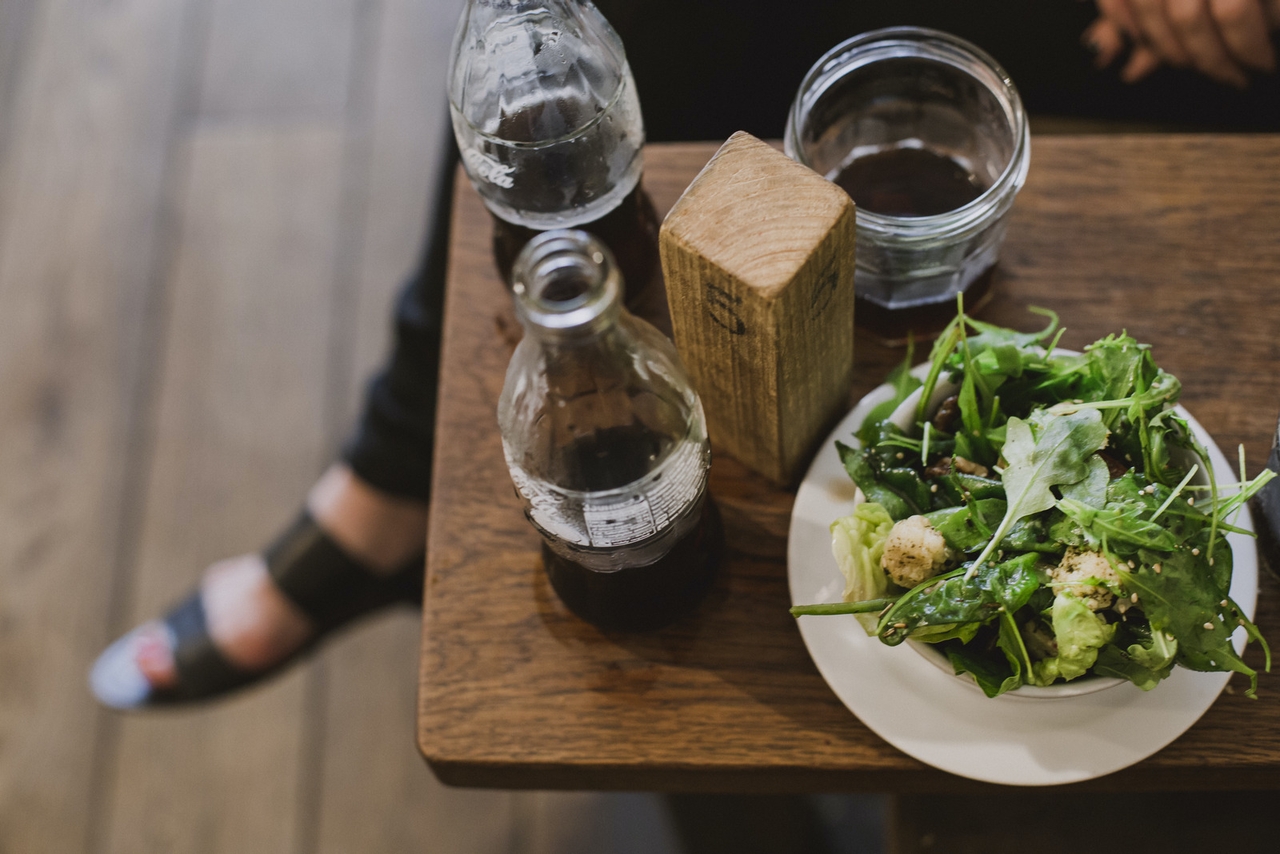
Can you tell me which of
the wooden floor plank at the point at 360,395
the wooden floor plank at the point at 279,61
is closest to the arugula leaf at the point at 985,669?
the wooden floor plank at the point at 360,395

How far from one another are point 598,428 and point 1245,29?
687 millimetres

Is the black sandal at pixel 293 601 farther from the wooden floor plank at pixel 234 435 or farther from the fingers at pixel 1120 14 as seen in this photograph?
the fingers at pixel 1120 14

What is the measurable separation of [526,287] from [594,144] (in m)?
0.22

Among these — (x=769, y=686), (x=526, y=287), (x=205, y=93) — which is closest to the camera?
(x=526, y=287)

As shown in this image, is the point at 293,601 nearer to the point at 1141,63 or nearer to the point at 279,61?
the point at 279,61

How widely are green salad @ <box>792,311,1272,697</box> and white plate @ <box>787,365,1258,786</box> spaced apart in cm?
7

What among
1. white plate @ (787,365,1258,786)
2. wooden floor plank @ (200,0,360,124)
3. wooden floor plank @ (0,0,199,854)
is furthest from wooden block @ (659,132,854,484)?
wooden floor plank @ (200,0,360,124)

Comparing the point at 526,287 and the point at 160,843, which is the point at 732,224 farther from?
the point at 160,843

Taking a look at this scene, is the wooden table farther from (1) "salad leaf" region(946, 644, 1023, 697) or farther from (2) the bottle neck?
(2) the bottle neck

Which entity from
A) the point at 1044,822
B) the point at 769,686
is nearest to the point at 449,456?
the point at 769,686

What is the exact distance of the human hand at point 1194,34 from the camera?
88cm

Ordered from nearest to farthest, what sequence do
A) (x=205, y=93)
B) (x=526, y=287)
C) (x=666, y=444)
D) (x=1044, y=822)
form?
(x=526, y=287)
(x=666, y=444)
(x=1044, y=822)
(x=205, y=93)

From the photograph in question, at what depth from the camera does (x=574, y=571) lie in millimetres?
652

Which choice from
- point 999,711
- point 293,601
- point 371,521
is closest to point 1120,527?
point 999,711
